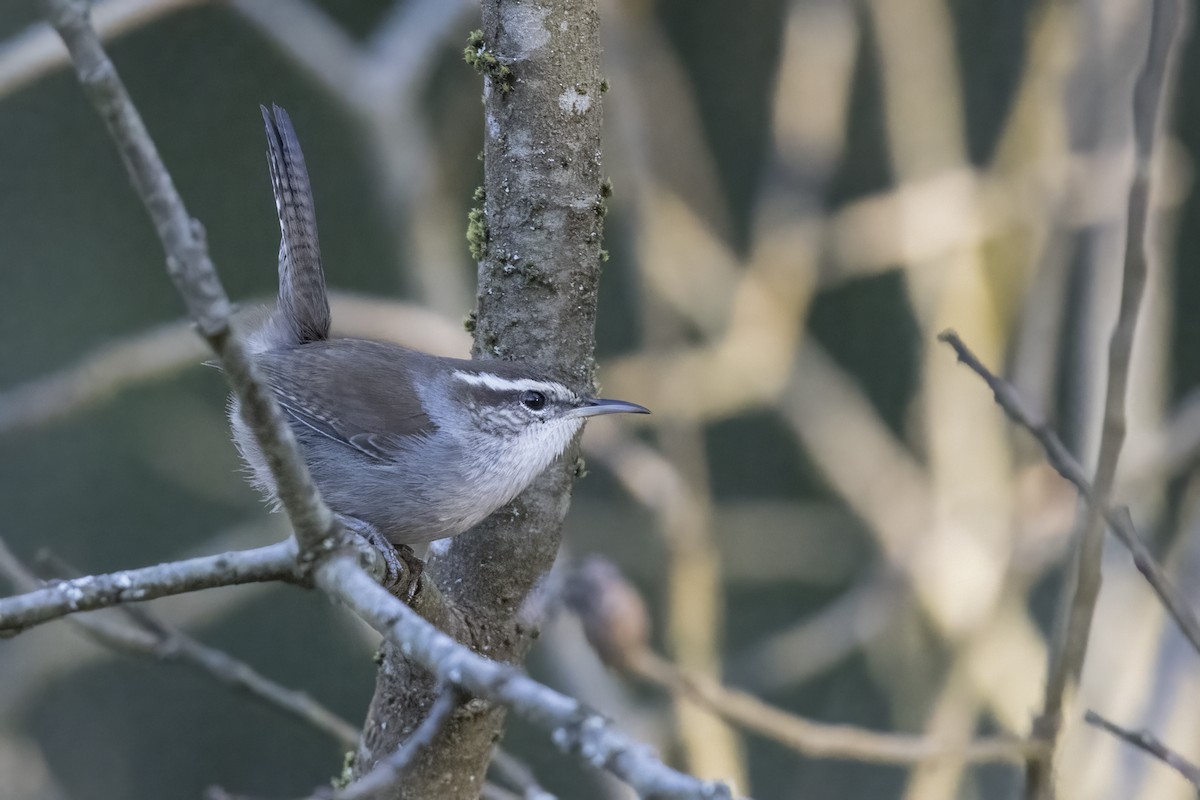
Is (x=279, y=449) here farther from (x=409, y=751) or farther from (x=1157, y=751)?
(x=1157, y=751)

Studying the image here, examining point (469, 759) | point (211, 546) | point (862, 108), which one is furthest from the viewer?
point (862, 108)

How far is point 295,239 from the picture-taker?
2611 millimetres

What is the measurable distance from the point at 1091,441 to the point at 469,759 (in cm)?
223

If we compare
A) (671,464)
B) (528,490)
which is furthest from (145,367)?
(528,490)

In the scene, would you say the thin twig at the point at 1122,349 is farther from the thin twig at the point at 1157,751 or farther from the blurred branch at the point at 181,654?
the blurred branch at the point at 181,654

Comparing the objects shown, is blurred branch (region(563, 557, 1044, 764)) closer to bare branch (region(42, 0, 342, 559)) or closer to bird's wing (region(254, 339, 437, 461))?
bird's wing (region(254, 339, 437, 461))

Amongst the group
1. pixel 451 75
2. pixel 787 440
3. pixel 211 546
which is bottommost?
pixel 211 546

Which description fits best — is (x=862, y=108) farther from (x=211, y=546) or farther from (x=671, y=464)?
(x=211, y=546)

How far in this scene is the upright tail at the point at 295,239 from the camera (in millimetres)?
2604

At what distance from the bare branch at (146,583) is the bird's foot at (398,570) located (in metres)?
0.28

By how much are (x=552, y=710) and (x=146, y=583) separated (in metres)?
0.63

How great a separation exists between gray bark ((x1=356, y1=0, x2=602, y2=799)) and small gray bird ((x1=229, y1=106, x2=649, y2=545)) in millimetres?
70

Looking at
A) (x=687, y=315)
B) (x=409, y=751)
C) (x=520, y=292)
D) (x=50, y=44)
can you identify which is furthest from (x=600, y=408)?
(x=687, y=315)

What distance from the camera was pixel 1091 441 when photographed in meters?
3.39
